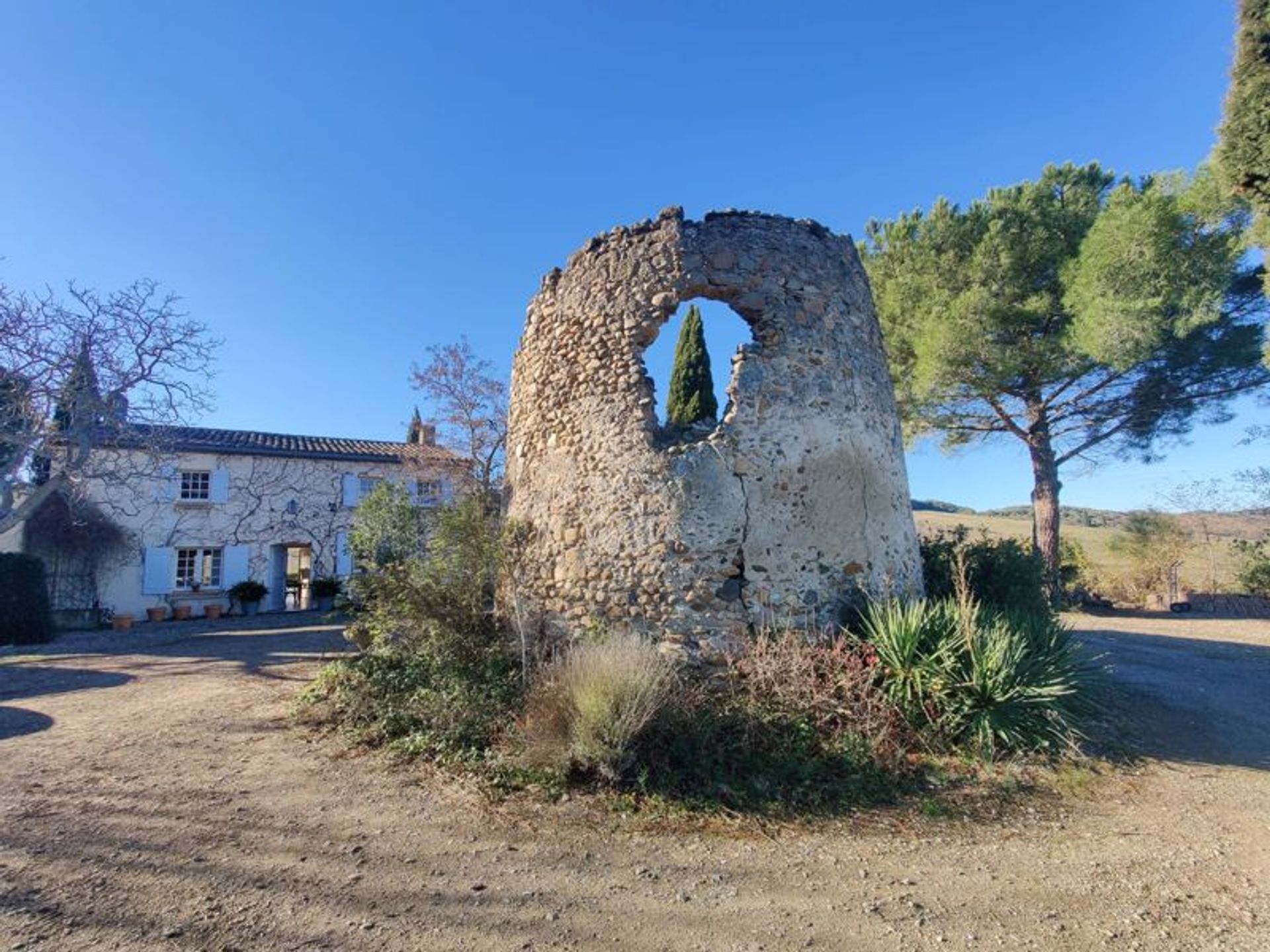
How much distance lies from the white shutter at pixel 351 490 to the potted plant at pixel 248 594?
362 centimetres

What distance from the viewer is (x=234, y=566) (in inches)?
783

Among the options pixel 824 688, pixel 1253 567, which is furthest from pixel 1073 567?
pixel 824 688

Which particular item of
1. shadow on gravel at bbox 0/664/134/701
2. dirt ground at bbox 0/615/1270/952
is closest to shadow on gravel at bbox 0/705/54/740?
dirt ground at bbox 0/615/1270/952

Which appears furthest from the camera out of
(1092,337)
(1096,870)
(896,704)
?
(1092,337)

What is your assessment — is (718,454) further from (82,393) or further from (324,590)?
(324,590)

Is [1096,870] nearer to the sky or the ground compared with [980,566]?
nearer to the ground

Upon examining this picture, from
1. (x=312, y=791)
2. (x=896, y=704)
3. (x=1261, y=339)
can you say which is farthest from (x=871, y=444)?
(x=1261, y=339)

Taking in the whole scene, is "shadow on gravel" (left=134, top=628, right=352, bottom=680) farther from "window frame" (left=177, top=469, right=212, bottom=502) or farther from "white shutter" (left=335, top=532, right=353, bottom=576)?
"window frame" (left=177, top=469, right=212, bottom=502)

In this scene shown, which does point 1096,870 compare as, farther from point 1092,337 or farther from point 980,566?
point 1092,337

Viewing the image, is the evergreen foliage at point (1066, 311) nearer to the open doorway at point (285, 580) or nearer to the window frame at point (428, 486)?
the window frame at point (428, 486)

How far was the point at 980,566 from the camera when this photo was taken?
8898 millimetres

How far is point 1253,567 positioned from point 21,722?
81.5 feet

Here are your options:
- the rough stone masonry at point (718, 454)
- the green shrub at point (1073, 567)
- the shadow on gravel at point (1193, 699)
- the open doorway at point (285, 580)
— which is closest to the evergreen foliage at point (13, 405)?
the open doorway at point (285, 580)

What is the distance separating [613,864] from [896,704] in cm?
297
